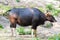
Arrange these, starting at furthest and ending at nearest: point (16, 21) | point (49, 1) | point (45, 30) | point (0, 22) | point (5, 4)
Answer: point (49, 1) < point (5, 4) < point (0, 22) < point (45, 30) < point (16, 21)

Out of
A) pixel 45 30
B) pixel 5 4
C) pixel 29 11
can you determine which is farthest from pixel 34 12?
pixel 5 4

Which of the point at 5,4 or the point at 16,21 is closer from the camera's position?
the point at 16,21

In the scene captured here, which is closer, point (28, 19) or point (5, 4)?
point (28, 19)

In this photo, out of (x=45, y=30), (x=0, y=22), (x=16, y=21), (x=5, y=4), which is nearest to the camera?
(x=16, y=21)

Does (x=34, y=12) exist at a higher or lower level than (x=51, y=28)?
higher

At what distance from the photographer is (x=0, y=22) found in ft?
53.9

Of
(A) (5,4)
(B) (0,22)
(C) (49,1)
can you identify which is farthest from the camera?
(C) (49,1)

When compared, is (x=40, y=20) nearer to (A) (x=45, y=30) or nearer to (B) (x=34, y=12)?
(B) (x=34, y=12)

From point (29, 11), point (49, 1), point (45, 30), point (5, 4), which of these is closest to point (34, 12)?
point (29, 11)

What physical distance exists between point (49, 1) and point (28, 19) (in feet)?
41.1

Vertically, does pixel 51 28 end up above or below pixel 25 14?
below

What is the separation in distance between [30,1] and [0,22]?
7461mm

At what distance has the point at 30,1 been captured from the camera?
23.5 metres

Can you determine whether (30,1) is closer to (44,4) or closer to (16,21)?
(44,4)
